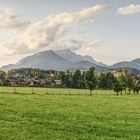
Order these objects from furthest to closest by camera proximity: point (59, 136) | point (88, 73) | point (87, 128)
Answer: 1. point (88, 73)
2. point (87, 128)
3. point (59, 136)

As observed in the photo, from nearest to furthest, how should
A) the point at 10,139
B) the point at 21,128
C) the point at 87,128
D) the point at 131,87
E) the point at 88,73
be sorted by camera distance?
the point at 10,139 → the point at 21,128 → the point at 87,128 → the point at 88,73 → the point at 131,87

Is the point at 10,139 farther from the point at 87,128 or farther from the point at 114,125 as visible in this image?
the point at 114,125

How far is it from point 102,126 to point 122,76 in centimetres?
15092

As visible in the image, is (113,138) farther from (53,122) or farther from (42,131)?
(53,122)

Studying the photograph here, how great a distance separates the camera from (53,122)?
99.1 feet

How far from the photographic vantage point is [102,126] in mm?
30000

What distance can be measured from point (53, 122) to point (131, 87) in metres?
149

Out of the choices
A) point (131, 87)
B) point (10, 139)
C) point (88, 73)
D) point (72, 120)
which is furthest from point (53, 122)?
point (131, 87)

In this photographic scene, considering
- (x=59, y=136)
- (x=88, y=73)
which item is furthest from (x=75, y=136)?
(x=88, y=73)

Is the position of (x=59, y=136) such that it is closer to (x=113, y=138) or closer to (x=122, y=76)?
(x=113, y=138)

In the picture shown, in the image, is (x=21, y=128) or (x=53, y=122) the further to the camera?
(x=53, y=122)

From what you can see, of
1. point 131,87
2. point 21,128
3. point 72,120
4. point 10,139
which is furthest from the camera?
point 131,87

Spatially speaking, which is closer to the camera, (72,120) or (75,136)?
(75,136)

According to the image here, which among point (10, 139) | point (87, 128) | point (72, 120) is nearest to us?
point (10, 139)
